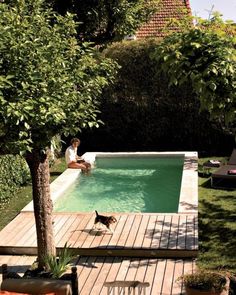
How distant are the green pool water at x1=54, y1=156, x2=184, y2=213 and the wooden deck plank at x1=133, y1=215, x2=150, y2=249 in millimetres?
2408

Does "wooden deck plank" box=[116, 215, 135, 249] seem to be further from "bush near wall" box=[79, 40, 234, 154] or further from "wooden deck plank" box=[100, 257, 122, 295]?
"bush near wall" box=[79, 40, 234, 154]

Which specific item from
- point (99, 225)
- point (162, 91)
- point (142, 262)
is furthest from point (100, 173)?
point (142, 262)

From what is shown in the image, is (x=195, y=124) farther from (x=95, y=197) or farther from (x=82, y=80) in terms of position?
(x=82, y=80)

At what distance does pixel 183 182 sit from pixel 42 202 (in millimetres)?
7902

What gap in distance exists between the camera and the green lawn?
35.1 feet

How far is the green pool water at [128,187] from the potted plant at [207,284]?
697 cm

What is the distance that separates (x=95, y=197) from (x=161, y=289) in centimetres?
840

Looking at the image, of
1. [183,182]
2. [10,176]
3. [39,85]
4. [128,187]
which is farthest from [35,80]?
[128,187]

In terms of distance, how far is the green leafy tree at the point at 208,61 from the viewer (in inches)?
310

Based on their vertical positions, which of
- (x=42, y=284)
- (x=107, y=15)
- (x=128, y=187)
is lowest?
(x=128, y=187)

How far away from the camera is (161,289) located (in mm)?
9352

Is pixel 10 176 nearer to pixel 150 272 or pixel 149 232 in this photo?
pixel 149 232

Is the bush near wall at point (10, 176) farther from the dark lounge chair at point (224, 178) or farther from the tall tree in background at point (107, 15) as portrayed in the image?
the dark lounge chair at point (224, 178)

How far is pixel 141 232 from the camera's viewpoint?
12.0 metres
